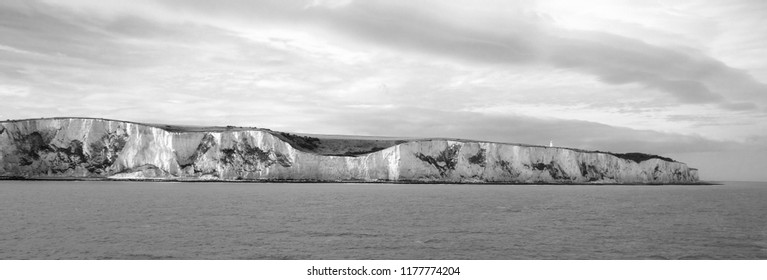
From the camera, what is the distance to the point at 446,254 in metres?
21.3

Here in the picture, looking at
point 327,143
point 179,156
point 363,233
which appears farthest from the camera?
point 327,143

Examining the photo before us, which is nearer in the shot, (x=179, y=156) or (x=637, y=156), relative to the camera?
(x=179, y=156)

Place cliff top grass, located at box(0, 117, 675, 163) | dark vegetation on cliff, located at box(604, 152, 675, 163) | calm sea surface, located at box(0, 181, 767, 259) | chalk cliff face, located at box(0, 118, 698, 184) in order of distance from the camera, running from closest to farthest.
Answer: calm sea surface, located at box(0, 181, 767, 259)
chalk cliff face, located at box(0, 118, 698, 184)
cliff top grass, located at box(0, 117, 675, 163)
dark vegetation on cliff, located at box(604, 152, 675, 163)

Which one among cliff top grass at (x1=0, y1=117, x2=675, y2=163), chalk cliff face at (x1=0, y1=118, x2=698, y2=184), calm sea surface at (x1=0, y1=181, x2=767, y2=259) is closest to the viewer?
calm sea surface at (x1=0, y1=181, x2=767, y2=259)

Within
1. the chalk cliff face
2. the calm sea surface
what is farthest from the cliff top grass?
the calm sea surface

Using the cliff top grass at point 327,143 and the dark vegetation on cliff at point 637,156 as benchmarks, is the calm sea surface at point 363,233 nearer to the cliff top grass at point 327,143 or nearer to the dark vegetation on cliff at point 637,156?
the cliff top grass at point 327,143

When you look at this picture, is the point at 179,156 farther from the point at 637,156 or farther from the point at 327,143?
the point at 637,156

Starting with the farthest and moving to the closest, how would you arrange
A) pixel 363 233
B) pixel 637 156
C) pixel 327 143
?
pixel 637 156 < pixel 327 143 < pixel 363 233

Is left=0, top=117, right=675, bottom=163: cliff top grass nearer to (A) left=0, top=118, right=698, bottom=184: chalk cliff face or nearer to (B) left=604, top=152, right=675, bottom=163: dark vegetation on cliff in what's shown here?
(B) left=604, top=152, right=675, bottom=163: dark vegetation on cliff

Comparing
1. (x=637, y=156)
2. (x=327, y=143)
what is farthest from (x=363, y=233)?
(x=637, y=156)

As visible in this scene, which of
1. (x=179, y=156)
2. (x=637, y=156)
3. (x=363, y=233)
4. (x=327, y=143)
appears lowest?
(x=363, y=233)

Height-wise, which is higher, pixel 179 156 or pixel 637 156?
pixel 637 156

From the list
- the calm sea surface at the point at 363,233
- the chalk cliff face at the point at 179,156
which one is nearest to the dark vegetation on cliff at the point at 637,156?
the chalk cliff face at the point at 179,156

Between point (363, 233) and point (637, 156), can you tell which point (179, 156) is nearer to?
point (363, 233)
